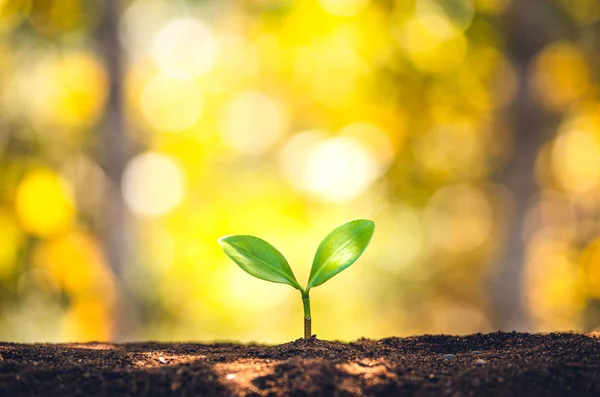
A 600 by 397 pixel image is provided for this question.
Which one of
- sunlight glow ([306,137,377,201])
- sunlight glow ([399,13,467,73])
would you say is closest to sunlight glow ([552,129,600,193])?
sunlight glow ([399,13,467,73])

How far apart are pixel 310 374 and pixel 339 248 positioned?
595 mm

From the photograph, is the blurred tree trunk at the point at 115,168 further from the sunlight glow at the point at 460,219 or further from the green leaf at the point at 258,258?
the green leaf at the point at 258,258

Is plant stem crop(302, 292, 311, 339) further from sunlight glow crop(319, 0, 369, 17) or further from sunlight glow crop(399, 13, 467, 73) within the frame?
sunlight glow crop(319, 0, 369, 17)

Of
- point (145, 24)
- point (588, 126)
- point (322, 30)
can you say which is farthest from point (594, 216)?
point (145, 24)

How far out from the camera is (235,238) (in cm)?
203

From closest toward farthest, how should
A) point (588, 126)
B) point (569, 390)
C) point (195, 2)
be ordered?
point (569, 390) < point (588, 126) < point (195, 2)

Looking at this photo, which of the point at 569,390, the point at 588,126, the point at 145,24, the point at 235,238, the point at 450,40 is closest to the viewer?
the point at 569,390

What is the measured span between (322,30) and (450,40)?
1695 millimetres

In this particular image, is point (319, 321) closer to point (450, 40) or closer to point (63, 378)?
point (450, 40)

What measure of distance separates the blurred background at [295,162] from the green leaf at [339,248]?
4914mm

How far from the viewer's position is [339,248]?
6.69 feet

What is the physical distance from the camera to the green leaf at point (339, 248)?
78.2 inches

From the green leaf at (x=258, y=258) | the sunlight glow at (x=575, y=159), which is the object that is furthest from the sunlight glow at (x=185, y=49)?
the green leaf at (x=258, y=258)

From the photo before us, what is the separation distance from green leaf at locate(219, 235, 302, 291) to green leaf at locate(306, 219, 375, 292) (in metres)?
0.08
